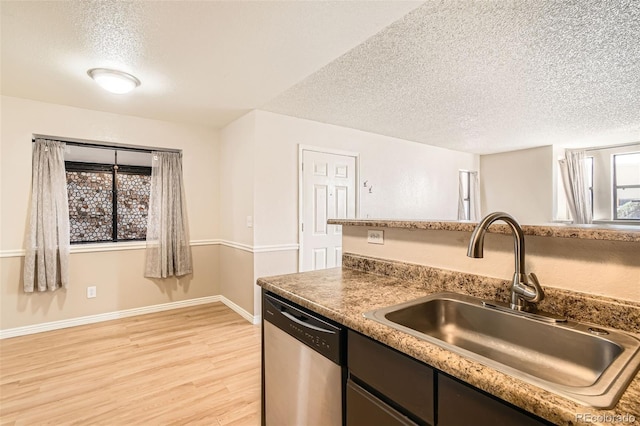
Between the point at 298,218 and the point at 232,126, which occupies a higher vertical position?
the point at 232,126

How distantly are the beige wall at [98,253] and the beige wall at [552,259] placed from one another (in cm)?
335

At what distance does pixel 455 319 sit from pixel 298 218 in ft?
8.88

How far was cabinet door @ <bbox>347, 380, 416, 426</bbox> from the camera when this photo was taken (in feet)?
3.04

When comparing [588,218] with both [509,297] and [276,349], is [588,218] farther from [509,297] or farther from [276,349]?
[276,349]

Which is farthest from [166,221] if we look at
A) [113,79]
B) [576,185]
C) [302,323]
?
[576,185]

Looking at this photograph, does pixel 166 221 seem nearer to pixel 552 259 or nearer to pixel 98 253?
pixel 98 253

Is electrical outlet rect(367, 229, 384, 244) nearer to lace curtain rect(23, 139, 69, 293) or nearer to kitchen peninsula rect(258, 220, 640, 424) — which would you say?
kitchen peninsula rect(258, 220, 640, 424)

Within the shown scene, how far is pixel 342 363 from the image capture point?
1120 millimetres

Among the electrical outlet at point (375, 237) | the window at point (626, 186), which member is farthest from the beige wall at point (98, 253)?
the window at point (626, 186)

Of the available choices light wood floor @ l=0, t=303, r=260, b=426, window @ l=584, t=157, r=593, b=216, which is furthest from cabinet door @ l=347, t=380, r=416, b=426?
window @ l=584, t=157, r=593, b=216

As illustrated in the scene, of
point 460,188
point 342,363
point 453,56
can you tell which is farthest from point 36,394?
point 460,188

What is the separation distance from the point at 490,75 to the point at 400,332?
2688mm

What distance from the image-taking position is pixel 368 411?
1.01 metres

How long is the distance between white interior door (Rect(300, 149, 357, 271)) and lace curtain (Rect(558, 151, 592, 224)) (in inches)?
162
